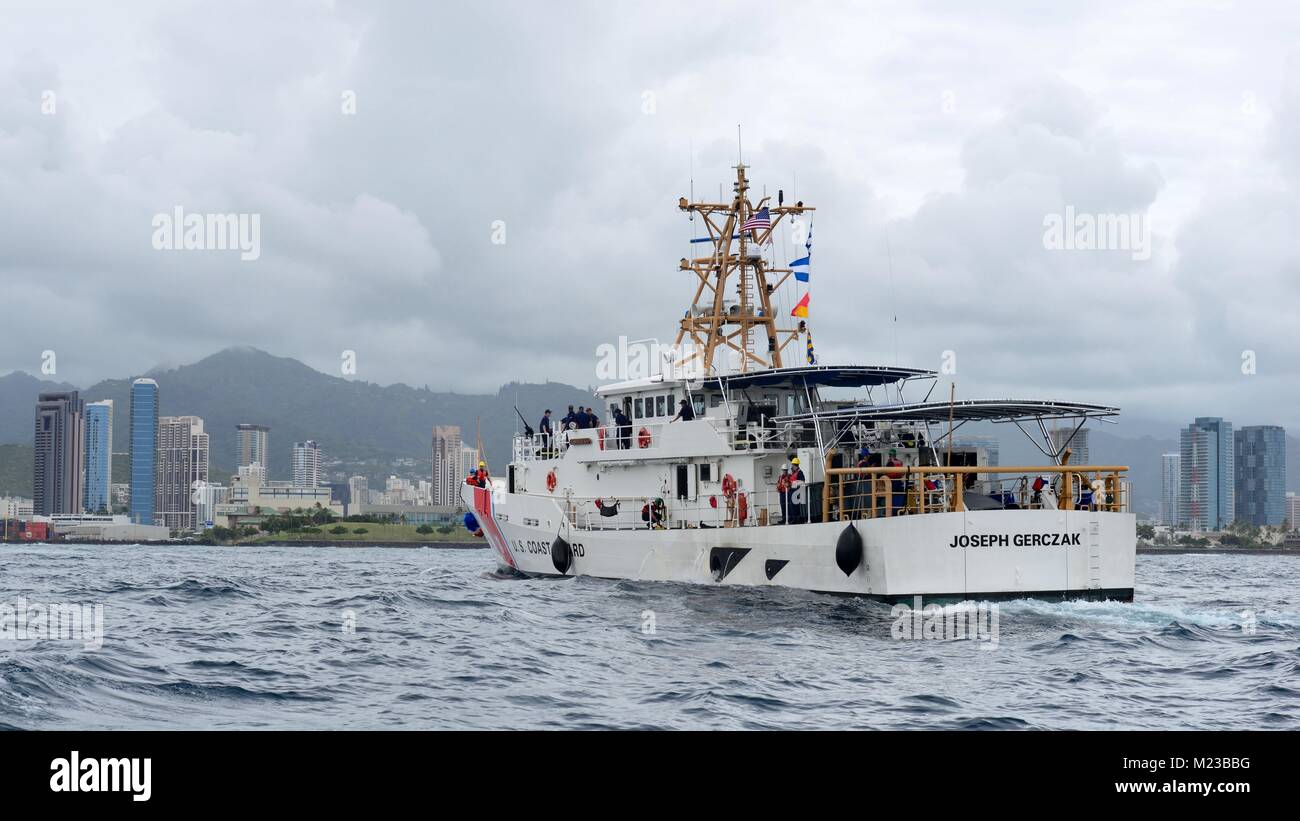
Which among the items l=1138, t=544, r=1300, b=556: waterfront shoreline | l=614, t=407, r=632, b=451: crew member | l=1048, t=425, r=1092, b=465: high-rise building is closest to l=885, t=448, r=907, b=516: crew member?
l=1048, t=425, r=1092, b=465: high-rise building

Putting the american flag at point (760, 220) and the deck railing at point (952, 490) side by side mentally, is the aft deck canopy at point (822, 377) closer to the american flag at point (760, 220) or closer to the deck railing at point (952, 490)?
the deck railing at point (952, 490)

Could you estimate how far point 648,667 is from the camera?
18.1m

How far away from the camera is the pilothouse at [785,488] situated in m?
24.1

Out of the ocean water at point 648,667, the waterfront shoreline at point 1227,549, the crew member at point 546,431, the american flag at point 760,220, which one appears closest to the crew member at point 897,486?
the ocean water at point 648,667

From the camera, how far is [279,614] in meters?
25.9

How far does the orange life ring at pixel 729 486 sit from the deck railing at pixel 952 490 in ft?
10.5

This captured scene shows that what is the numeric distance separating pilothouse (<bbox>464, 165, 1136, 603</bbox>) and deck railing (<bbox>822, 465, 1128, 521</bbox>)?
0.06 metres

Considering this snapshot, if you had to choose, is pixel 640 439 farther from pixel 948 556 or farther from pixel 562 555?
pixel 948 556

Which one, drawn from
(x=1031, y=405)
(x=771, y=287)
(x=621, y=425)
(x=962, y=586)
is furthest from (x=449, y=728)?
(x=771, y=287)

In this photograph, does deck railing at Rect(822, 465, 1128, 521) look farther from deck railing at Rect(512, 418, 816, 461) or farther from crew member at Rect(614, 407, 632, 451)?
crew member at Rect(614, 407, 632, 451)

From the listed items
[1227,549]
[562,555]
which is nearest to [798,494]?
[562,555]

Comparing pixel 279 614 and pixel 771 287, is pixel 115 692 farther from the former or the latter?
pixel 771 287

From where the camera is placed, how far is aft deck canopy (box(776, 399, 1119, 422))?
25.2 metres

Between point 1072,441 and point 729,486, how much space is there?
26.9 feet
